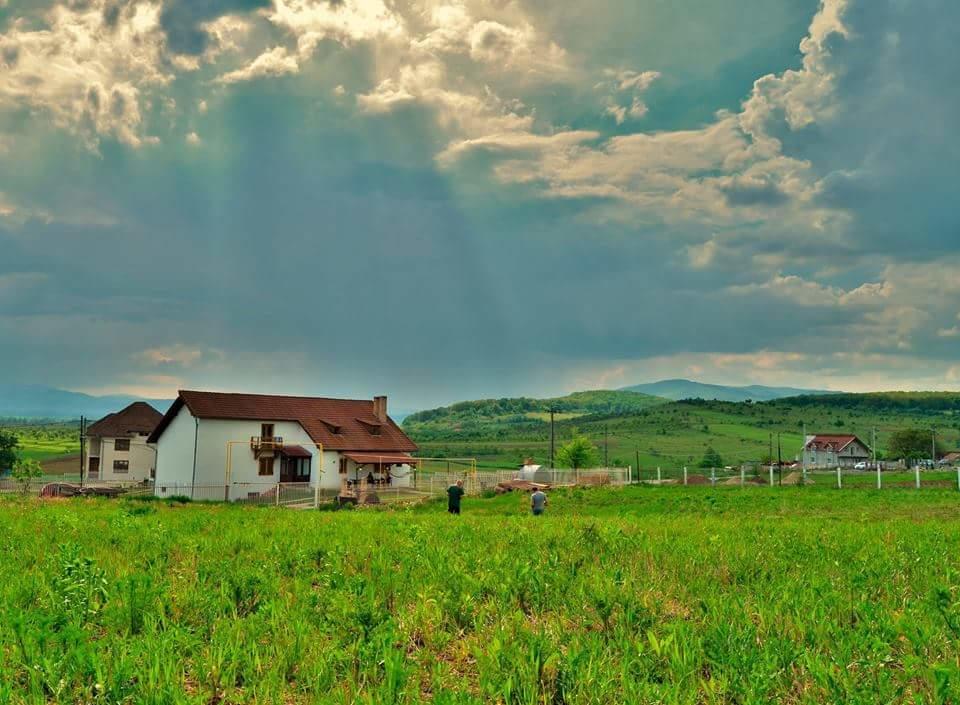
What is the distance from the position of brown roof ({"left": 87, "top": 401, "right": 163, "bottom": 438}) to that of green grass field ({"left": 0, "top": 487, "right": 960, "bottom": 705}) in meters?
79.2

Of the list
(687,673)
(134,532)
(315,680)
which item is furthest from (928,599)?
(134,532)

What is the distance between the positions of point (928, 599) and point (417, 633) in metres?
5.08

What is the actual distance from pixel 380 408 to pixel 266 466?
1337 cm

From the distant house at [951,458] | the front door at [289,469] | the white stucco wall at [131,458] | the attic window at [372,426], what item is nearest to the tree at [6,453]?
the white stucco wall at [131,458]

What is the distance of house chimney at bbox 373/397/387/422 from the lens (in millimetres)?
68125

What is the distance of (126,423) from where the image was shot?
275ft

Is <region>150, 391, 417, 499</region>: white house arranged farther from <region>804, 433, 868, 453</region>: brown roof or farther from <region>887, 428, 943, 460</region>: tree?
<region>804, 433, 868, 453</region>: brown roof

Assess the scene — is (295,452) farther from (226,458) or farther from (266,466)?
(226,458)

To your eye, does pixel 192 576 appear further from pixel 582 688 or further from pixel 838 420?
pixel 838 420

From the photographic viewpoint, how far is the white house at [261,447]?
5659cm

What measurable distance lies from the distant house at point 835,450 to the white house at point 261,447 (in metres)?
105

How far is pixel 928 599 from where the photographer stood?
24.0 ft

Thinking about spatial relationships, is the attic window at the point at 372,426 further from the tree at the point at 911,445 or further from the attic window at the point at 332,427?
the tree at the point at 911,445

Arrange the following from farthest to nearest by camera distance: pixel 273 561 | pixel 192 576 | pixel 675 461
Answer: pixel 675 461 → pixel 273 561 → pixel 192 576
